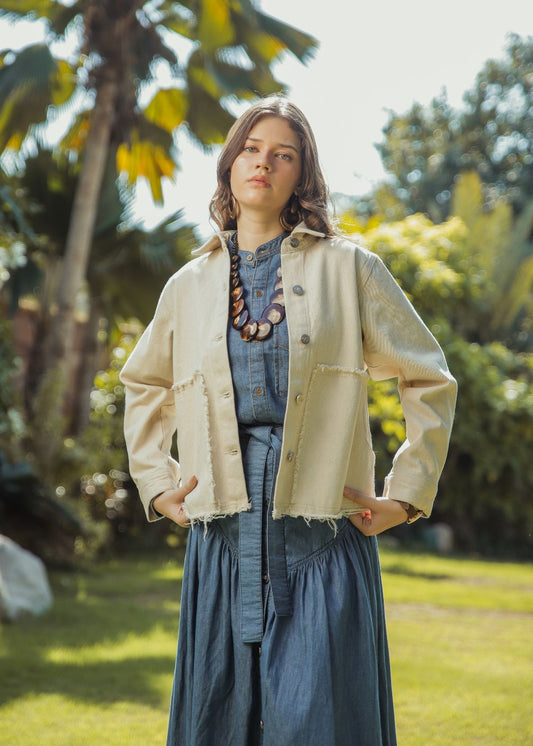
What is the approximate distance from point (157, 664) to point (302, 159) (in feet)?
11.7

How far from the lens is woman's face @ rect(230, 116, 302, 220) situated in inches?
85.7

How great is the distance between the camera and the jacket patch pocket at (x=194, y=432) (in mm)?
2102

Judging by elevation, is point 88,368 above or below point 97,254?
below

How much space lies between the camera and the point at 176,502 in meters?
2.22

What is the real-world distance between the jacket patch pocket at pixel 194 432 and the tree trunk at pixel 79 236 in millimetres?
7357

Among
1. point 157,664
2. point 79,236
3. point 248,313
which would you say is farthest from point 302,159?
point 79,236

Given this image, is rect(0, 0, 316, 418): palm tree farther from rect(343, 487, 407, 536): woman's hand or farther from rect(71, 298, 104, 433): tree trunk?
rect(343, 487, 407, 536): woman's hand

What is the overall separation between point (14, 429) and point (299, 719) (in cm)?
623

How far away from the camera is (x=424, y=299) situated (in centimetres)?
1238

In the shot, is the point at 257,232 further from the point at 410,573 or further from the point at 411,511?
the point at 410,573

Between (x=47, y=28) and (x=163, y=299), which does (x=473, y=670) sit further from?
(x=47, y=28)

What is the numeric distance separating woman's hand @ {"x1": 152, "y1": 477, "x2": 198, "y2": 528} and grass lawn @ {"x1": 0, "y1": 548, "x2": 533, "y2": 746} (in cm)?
51

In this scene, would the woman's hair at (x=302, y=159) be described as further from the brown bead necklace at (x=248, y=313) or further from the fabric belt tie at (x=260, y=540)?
the fabric belt tie at (x=260, y=540)

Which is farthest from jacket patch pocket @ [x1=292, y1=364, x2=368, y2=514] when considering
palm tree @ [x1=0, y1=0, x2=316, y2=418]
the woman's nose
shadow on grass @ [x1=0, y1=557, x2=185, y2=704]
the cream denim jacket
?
palm tree @ [x1=0, y1=0, x2=316, y2=418]
